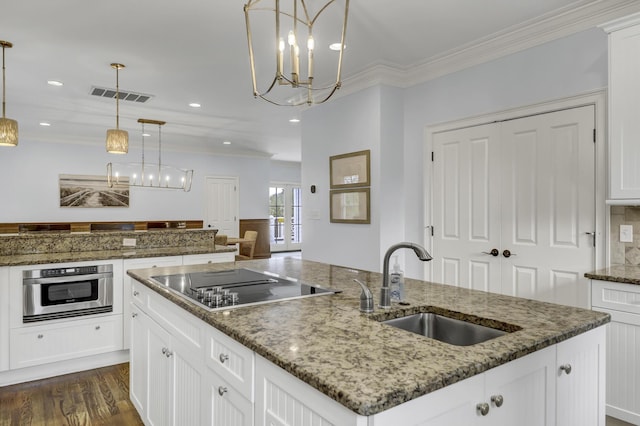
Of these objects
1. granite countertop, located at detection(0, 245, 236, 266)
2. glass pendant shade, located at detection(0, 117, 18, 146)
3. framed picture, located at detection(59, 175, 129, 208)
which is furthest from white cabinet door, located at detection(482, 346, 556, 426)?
framed picture, located at detection(59, 175, 129, 208)

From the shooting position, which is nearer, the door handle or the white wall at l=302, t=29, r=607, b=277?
the white wall at l=302, t=29, r=607, b=277

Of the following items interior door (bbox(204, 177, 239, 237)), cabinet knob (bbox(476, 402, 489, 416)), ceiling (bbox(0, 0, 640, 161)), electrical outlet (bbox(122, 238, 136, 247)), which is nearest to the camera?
cabinet knob (bbox(476, 402, 489, 416))

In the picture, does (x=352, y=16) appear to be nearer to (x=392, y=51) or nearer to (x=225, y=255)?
(x=392, y=51)

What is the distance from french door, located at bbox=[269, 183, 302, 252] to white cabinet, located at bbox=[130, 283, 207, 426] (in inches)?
350

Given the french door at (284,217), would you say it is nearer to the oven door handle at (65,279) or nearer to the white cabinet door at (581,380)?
the oven door handle at (65,279)

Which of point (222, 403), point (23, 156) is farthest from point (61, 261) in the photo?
point (23, 156)

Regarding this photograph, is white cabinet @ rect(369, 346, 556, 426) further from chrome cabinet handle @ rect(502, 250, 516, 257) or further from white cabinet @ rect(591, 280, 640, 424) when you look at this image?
chrome cabinet handle @ rect(502, 250, 516, 257)

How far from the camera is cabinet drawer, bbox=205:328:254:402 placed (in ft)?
4.14

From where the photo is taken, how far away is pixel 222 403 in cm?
144

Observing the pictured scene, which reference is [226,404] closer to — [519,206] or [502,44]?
[519,206]

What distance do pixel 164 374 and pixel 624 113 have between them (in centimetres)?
300

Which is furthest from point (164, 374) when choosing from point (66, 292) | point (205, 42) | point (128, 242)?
point (205, 42)

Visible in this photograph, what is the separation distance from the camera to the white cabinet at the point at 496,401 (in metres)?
0.92

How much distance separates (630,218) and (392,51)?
7.34ft
